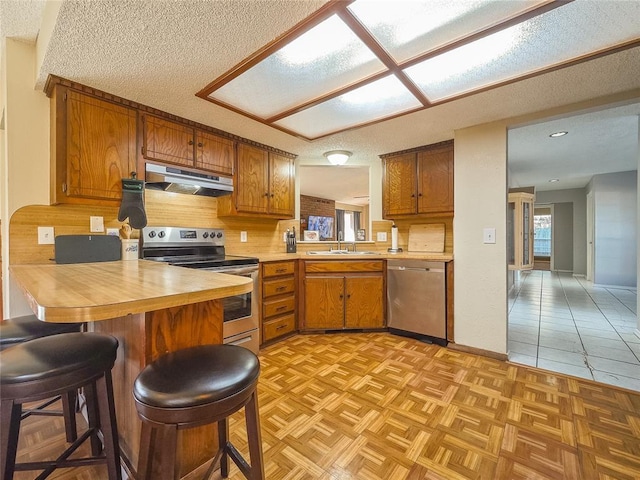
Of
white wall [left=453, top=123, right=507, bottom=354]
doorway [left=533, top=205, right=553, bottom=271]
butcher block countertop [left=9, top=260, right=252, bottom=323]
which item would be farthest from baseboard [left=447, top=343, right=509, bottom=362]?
doorway [left=533, top=205, right=553, bottom=271]

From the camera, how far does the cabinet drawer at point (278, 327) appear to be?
2678mm

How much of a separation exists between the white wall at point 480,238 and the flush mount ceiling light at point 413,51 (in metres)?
0.74

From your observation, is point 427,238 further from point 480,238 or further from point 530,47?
point 530,47

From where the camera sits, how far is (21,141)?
182cm

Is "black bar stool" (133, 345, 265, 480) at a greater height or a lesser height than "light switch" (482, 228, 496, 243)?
lesser

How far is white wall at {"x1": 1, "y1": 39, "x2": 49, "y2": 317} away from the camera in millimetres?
1799

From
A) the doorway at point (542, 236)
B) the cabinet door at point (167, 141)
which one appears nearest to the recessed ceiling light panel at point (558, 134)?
the cabinet door at point (167, 141)

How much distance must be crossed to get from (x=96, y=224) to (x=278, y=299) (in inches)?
63.2

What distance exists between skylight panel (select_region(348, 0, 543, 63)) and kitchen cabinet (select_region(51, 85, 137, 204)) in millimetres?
1787

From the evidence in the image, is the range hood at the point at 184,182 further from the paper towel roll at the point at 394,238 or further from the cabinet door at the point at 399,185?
the paper towel roll at the point at 394,238

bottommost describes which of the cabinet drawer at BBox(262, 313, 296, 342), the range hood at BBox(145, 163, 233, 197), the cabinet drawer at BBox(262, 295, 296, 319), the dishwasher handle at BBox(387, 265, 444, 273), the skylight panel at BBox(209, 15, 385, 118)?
the cabinet drawer at BBox(262, 313, 296, 342)

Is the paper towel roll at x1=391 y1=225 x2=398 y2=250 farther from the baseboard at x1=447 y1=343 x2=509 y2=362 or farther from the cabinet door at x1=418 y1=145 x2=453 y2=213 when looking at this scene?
the baseboard at x1=447 y1=343 x2=509 y2=362

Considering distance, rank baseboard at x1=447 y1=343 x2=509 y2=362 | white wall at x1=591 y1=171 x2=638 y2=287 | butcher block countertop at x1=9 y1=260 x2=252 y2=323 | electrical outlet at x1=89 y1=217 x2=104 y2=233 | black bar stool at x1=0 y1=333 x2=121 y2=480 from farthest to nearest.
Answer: white wall at x1=591 y1=171 x2=638 y2=287 < baseboard at x1=447 y1=343 x2=509 y2=362 < electrical outlet at x1=89 y1=217 x2=104 y2=233 < black bar stool at x1=0 y1=333 x2=121 y2=480 < butcher block countertop at x1=9 y1=260 x2=252 y2=323

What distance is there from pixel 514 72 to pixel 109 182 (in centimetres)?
275
